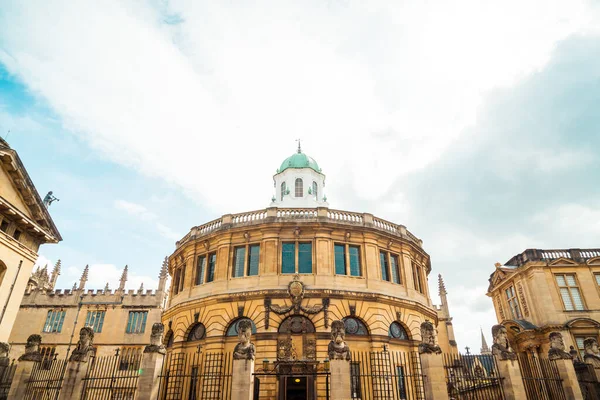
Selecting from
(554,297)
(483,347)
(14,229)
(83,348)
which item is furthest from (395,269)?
(483,347)

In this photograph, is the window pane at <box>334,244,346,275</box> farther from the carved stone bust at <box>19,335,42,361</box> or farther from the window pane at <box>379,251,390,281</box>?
the carved stone bust at <box>19,335,42,361</box>

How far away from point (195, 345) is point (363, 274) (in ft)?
38.5

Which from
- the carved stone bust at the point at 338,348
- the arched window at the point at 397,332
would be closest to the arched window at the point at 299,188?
the arched window at the point at 397,332

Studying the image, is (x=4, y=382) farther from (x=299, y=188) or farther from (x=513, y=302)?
(x=513, y=302)

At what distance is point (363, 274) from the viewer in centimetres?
2392

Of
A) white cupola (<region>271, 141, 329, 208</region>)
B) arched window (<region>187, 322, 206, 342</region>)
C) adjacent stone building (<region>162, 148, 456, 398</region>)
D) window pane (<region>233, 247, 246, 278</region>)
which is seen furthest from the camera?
white cupola (<region>271, 141, 329, 208</region>)

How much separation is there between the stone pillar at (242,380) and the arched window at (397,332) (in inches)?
470

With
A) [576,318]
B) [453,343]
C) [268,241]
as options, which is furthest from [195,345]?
[453,343]

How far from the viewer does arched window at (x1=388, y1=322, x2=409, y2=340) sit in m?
23.2

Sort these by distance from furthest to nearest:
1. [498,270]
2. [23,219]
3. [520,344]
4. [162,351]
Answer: [498,270], [520,344], [23,219], [162,351]

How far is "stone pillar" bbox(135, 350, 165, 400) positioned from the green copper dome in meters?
27.6

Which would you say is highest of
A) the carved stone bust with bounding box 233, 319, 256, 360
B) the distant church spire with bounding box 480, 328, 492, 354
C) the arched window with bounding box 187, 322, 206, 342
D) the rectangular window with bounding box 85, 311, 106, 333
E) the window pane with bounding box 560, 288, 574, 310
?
the distant church spire with bounding box 480, 328, 492, 354

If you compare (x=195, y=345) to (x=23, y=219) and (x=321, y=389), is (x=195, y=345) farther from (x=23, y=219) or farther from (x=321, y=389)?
(x=23, y=219)

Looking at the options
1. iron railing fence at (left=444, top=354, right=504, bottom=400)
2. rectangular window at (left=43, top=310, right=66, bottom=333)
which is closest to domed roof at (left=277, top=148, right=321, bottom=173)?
iron railing fence at (left=444, top=354, right=504, bottom=400)
